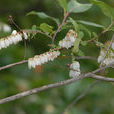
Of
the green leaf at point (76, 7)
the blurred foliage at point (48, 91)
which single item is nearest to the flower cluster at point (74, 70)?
the green leaf at point (76, 7)

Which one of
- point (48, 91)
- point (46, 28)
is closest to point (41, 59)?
point (46, 28)

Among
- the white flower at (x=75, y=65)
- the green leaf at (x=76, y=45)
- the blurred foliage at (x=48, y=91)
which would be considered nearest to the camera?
the green leaf at (x=76, y=45)

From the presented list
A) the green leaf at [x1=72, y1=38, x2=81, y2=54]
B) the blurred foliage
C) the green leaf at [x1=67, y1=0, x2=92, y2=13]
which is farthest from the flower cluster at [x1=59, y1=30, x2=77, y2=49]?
the blurred foliage

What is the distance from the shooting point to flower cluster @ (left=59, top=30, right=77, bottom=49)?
5.00 ft

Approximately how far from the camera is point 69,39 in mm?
1527

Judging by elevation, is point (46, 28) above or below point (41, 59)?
above

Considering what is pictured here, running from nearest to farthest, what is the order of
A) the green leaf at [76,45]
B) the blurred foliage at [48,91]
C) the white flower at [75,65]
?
the green leaf at [76,45], the white flower at [75,65], the blurred foliage at [48,91]

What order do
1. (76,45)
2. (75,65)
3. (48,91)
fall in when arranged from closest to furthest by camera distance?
(76,45)
(75,65)
(48,91)

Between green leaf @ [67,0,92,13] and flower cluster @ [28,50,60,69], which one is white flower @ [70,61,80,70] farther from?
green leaf @ [67,0,92,13]

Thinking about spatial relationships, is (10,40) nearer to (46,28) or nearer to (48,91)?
(46,28)

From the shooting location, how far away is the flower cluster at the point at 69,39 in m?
1.52

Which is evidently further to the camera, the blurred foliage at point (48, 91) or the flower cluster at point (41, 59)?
the blurred foliage at point (48, 91)

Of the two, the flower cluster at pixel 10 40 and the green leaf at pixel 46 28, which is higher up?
the green leaf at pixel 46 28

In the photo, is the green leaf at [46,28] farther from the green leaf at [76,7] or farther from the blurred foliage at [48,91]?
the blurred foliage at [48,91]
